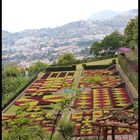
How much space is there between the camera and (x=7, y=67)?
50.0m

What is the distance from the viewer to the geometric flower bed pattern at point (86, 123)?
16.4 m

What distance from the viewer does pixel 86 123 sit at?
18.4m

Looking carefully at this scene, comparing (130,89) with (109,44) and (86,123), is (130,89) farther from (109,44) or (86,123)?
(109,44)

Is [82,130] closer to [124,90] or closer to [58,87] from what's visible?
[124,90]

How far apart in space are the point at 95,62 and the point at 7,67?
1230cm

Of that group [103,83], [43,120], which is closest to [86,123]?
[43,120]

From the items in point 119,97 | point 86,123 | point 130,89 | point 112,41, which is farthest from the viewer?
point 112,41

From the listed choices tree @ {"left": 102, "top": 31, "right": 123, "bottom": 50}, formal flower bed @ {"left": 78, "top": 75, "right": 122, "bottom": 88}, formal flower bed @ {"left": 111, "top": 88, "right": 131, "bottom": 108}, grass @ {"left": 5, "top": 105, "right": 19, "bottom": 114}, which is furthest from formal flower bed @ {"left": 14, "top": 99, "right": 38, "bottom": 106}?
tree @ {"left": 102, "top": 31, "right": 123, "bottom": 50}

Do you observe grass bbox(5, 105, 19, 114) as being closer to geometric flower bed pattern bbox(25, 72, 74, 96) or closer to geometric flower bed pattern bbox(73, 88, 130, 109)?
geometric flower bed pattern bbox(73, 88, 130, 109)

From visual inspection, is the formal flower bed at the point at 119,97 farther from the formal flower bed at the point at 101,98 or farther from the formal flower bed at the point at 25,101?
the formal flower bed at the point at 25,101

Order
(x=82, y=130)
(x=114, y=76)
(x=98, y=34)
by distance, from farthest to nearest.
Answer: (x=98, y=34) → (x=114, y=76) → (x=82, y=130)

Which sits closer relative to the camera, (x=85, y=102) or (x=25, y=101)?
(x=85, y=102)

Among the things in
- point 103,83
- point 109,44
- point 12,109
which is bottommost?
point 12,109

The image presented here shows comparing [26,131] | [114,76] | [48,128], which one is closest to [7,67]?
[114,76]
